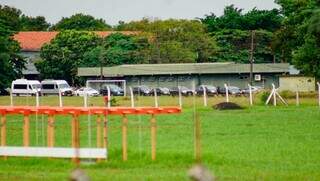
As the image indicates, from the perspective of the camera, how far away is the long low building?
80.1 m

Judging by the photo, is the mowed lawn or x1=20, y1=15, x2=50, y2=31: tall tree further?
x1=20, y1=15, x2=50, y2=31: tall tree

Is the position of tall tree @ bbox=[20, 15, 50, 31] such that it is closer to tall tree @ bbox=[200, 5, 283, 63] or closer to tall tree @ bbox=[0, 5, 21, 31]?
tall tree @ bbox=[0, 5, 21, 31]

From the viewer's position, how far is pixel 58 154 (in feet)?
51.2

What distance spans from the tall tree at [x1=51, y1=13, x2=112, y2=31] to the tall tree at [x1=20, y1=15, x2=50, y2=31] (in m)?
6.88

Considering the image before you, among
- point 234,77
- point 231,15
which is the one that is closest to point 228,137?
point 234,77

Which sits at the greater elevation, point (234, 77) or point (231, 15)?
point (231, 15)

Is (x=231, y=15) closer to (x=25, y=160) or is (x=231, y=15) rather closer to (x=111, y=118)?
(x=111, y=118)

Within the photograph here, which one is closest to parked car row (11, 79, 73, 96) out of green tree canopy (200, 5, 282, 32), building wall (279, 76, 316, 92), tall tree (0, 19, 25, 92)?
tall tree (0, 19, 25, 92)

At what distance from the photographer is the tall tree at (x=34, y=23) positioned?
124044 millimetres

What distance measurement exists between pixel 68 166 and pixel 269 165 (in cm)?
408

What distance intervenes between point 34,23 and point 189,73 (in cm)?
5364

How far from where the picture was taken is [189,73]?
80.6 m

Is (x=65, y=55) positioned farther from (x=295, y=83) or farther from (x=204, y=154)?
(x=204, y=154)

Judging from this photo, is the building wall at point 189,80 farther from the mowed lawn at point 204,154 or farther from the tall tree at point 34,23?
the mowed lawn at point 204,154
